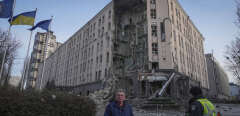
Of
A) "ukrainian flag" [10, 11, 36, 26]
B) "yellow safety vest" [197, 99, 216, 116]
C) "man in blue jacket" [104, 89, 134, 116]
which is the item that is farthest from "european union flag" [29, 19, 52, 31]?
"yellow safety vest" [197, 99, 216, 116]

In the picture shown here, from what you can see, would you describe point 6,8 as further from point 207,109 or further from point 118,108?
point 207,109

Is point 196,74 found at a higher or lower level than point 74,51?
lower

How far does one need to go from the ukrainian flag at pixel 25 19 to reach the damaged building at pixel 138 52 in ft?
28.7

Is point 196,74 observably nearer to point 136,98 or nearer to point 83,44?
point 136,98

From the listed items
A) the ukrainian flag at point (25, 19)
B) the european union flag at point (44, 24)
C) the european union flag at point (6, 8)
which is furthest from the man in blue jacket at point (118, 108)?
the european union flag at point (6, 8)

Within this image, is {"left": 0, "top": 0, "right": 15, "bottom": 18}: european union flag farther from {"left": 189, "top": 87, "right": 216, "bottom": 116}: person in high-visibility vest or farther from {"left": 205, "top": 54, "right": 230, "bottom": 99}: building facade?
{"left": 205, "top": 54, "right": 230, "bottom": 99}: building facade

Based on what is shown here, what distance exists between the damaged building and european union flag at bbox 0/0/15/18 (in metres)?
9.48

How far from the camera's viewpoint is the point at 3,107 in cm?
733

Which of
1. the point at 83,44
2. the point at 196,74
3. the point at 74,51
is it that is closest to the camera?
the point at 196,74

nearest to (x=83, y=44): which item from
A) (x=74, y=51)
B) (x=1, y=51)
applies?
(x=74, y=51)

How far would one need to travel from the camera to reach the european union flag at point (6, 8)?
599 inches

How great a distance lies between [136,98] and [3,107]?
55.6 ft

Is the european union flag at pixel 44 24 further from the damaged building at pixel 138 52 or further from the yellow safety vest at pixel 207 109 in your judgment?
the yellow safety vest at pixel 207 109

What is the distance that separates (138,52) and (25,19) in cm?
2092
